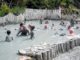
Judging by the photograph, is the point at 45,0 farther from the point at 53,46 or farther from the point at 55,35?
the point at 53,46

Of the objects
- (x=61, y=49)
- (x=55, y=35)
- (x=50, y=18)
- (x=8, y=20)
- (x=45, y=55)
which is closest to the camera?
(x=45, y=55)

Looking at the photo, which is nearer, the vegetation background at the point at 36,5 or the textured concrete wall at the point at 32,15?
the textured concrete wall at the point at 32,15

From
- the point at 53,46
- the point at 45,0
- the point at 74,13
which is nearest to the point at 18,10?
the point at 45,0

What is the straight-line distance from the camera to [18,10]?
35.8 metres

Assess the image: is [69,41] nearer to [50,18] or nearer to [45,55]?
[45,55]

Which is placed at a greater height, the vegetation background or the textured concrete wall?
the vegetation background

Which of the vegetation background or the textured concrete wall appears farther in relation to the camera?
the vegetation background

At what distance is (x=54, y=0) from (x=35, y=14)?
6441 mm

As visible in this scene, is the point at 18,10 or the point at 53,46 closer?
the point at 53,46

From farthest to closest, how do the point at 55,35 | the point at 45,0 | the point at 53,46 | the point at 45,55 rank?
the point at 45,0, the point at 55,35, the point at 53,46, the point at 45,55

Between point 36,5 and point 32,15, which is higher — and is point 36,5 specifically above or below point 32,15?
above

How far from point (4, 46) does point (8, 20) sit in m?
12.1

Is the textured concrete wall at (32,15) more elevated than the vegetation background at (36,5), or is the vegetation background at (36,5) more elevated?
the vegetation background at (36,5)

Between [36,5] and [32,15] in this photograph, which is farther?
[36,5]
